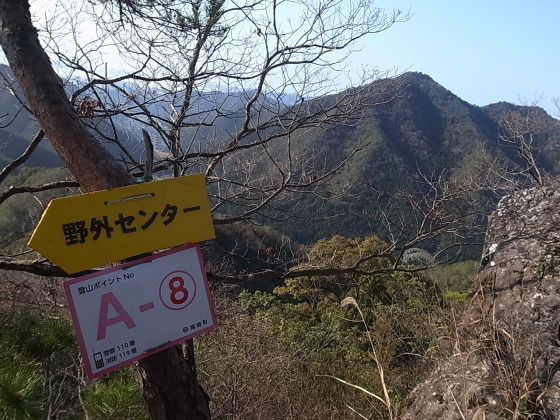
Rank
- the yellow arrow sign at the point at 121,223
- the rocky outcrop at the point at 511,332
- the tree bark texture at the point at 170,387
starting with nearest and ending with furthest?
the yellow arrow sign at the point at 121,223
the tree bark texture at the point at 170,387
the rocky outcrop at the point at 511,332

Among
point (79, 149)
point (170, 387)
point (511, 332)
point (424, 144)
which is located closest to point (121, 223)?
point (79, 149)

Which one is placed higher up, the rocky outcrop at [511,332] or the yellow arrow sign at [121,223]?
the yellow arrow sign at [121,223]

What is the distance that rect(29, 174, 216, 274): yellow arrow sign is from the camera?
1.06 meters

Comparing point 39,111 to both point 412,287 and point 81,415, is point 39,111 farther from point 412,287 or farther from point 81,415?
point 412,287

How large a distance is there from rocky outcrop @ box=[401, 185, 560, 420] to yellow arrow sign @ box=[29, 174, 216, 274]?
3.39ft

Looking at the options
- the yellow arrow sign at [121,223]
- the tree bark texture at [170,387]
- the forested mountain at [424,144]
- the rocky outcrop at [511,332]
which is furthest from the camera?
the forested mountain at [424,144]

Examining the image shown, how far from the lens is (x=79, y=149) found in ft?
4.68

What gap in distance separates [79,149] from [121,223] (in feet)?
1.50

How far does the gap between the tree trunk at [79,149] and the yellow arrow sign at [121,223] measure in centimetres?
26

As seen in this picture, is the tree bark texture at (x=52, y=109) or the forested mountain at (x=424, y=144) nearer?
the tree bark texture at (x=52, y=109)

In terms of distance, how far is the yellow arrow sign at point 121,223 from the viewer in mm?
1060

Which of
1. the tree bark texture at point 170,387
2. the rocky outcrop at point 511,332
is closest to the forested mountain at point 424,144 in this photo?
the rocky outcrop at point 511,332

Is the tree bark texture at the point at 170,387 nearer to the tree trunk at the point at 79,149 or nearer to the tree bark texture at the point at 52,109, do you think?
the tree trunk at the point at 79,149

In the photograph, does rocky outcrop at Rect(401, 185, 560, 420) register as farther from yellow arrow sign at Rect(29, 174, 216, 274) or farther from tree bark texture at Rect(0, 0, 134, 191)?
tree bark texture at Rect(0, 0, 134, 191)
